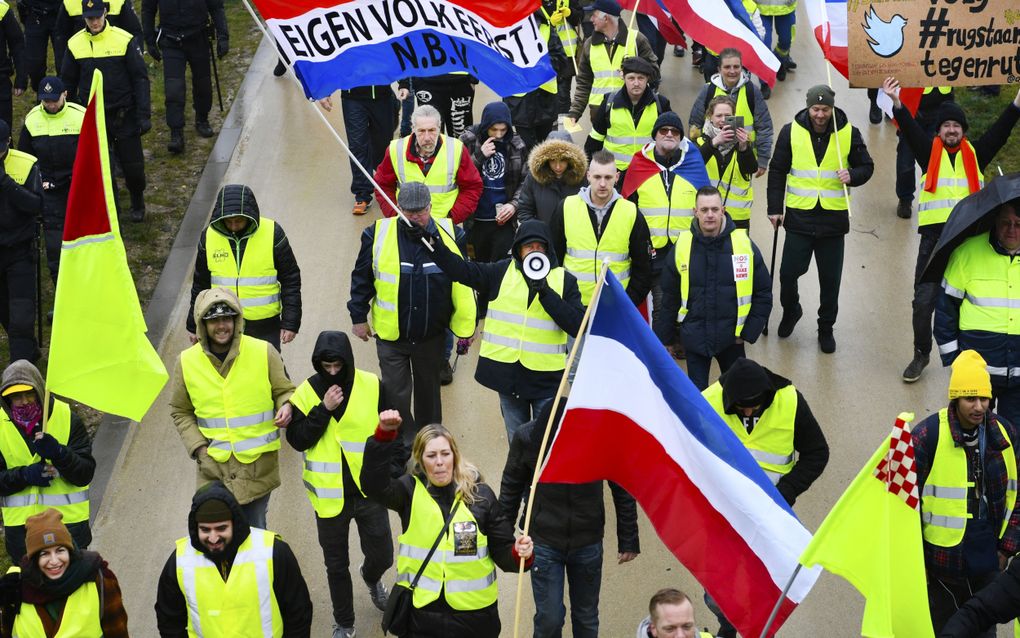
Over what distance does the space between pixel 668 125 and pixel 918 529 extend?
193 inches

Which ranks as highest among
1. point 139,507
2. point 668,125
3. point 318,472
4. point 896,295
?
point 668,125

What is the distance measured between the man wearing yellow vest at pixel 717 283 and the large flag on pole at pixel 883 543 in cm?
320

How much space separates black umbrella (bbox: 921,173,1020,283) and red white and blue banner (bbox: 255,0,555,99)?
272 centimetres

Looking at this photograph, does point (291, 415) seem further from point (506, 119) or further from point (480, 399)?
point (506, 119)

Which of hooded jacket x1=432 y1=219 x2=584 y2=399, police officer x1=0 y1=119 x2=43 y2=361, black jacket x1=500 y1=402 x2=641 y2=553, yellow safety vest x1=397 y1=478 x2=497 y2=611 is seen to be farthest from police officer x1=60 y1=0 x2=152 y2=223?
yellow safety vest x1=397 y1=478 x2=497 y2=611

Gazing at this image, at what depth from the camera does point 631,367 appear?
660 cm

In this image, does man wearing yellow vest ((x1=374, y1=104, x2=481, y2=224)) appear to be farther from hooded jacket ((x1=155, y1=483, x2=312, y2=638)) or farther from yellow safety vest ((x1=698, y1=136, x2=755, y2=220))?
hooded jacket ((x1=155, y1=483, x2=312, y2=638))

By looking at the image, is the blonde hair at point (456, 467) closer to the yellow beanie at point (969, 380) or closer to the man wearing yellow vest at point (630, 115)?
the yellow beanie at point (969, 380)

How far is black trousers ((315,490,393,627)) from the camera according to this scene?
798 centimetres

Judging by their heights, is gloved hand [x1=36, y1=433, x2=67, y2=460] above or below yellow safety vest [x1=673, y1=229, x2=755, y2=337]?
below

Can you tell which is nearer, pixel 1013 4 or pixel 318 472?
pixel 318 472

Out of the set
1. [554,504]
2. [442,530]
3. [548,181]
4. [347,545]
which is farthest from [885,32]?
[442,530]

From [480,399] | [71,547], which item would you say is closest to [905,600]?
[71,547]

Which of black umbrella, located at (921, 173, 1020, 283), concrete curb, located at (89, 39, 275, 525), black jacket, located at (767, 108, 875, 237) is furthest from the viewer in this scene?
black jacket, located at (767, 108, 875, 237)
